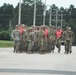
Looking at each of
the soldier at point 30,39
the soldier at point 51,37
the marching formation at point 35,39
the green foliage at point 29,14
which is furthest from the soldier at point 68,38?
the green foliage at point 29,14

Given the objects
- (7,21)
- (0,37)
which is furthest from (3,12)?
(0,37)

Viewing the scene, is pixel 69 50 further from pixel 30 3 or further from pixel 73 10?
pixel 73 10

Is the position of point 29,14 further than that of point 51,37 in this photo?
Yes

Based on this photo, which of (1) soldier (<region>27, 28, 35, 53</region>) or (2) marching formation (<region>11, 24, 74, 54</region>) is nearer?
(1) soldier (<region>27, 28, 35, 53</region>)

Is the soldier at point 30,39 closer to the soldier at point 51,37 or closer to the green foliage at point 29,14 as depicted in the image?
the soldier at point 51,37

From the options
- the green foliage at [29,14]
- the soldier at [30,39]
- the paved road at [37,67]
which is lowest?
the paved road at [37,67]

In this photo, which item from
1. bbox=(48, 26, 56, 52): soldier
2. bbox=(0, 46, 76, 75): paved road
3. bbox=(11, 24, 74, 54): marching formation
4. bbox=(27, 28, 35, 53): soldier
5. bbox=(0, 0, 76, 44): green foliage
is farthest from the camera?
bbox=(0, 0, 76, 44): green foliage

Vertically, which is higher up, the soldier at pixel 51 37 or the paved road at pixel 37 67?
the soldier at pixel 51 37

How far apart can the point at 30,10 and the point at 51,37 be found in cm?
8267

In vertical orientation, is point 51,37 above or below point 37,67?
above

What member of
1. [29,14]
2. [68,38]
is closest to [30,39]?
[68,38]

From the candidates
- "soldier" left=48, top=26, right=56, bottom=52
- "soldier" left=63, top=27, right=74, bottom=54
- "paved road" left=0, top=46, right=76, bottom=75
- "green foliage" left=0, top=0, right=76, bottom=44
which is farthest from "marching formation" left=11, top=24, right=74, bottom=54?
"green foliage" left=0, top=0, right=76, bottom=44

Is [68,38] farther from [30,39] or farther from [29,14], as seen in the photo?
[29,14]

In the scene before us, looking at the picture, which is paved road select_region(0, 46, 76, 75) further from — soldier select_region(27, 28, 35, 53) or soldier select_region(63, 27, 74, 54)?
soldier select_region(63, 27, 74, 54)
